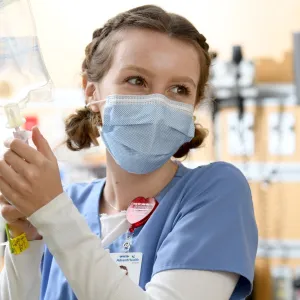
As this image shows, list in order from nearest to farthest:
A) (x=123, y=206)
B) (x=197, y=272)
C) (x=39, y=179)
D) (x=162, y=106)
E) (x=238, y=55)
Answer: (x=39, y=179)
(x=197, y=272)
(x=162, y=106)
(x=123, y=206)
(x=238, y=55)

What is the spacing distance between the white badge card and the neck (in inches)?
6.9

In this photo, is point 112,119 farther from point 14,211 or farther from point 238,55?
point 238,55

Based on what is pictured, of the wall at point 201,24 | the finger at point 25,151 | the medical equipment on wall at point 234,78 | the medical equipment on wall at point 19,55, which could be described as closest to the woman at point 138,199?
the finger at point 25,151

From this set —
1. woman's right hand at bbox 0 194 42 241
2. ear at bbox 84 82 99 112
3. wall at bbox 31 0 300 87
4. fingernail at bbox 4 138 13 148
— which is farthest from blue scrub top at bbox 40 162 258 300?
wall at bbox 31 0 300 87

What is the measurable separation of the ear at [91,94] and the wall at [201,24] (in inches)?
72.3

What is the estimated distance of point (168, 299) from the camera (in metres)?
1.07

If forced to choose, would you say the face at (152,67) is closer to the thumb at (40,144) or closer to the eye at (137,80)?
the eye at (137,80)

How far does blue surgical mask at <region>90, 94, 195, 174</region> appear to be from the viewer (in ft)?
4.25

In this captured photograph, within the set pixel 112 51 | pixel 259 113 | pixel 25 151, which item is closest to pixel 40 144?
pixel 25 151

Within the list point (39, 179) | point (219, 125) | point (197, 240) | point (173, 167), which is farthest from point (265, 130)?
point (39, 179)

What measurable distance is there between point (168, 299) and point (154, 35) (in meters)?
0.60

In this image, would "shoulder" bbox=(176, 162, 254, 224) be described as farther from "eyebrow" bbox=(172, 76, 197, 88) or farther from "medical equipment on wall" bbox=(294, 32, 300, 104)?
"medical equipment on wall" bbox=(294, 32, 300, 104)

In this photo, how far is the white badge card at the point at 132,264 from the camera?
1.24 m

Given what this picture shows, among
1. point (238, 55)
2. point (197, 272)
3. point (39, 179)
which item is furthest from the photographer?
point (238, 55)
